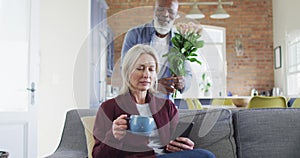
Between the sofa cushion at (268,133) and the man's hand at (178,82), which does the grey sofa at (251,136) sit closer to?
the sofa cushion at (268,133)

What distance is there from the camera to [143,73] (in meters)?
1.16

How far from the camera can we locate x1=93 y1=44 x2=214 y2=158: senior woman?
117cm

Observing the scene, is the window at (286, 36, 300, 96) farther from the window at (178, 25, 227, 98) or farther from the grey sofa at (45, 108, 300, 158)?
the window at (178, 25, 227, 98)

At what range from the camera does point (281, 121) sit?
187cm

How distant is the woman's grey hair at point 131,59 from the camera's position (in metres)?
1.18

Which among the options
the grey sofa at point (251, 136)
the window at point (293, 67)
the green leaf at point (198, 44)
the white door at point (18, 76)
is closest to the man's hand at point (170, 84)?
the green leaf at point (198, 44)

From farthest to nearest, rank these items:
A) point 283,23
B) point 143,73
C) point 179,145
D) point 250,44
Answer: point 250,44 → point 283,23 → point 179,145 → point 143,73

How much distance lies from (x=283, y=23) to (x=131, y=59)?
211 inches

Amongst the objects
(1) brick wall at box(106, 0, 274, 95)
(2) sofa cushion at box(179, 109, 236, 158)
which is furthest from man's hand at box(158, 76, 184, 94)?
(1) brick wall at box(106, 0, 274, 95)

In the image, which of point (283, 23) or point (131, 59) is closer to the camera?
point (131, 59)

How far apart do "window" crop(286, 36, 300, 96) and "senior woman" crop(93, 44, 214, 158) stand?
4.24 m

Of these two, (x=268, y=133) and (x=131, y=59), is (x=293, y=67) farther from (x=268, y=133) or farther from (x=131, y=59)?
(x=131, y=59)

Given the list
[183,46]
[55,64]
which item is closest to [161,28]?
[183,46]

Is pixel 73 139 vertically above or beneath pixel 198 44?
beneath
